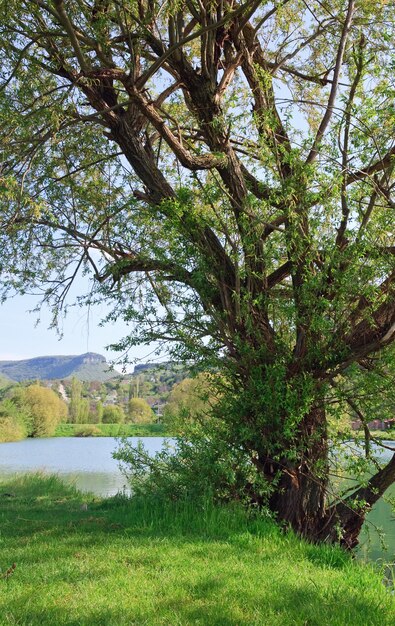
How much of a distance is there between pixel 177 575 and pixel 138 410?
57628 mm

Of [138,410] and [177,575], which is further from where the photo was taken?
[138,410]

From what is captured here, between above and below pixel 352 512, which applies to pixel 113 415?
below

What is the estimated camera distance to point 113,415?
2687 inches

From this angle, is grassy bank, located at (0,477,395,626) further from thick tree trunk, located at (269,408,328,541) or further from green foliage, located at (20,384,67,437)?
green foliage, located at (20,384,67,437)

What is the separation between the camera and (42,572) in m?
4.51

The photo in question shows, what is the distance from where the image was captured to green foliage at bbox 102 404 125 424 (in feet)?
220

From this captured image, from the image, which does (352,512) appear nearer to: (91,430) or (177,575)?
(177,575)

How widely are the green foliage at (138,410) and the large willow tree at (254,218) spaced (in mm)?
49996

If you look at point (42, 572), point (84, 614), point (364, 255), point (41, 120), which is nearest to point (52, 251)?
point (41, 120)

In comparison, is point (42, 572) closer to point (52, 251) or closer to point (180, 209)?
point (180, 209)

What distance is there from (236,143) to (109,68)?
2017 mm

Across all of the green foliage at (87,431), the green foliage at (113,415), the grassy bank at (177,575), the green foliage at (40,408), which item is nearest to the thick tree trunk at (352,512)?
the grassy bank at (177,575)

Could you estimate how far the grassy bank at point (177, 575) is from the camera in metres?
3.67

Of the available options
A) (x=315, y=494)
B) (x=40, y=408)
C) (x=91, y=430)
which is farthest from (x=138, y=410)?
(x=315, y=494)
